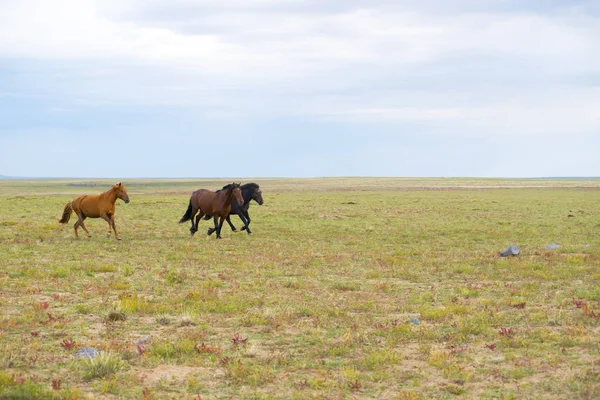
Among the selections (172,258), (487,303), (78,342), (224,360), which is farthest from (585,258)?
(78,342)

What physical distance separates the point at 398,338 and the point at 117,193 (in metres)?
15.7

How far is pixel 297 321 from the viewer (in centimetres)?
1042

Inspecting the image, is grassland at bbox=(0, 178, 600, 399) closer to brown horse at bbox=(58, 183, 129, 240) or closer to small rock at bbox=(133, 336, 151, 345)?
small rock at bbox=(133, 336, 151, 345)

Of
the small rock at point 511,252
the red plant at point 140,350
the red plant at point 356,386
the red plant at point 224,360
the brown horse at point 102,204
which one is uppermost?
the brown horse at point 102,204

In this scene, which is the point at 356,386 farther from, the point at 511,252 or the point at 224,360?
the point at 511,252

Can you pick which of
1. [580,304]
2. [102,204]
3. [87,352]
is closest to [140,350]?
[87,352]

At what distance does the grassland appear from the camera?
7.38m

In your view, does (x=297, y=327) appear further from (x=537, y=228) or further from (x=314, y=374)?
(x=537, y=228)

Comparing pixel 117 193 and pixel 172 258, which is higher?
pixel 117 193

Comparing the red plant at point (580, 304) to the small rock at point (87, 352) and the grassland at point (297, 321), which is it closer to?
A: the grassland at point (297, 321)

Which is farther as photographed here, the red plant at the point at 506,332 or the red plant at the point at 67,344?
the red plant at the point at 506,332

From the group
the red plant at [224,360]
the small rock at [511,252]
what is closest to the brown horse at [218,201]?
the small rock at [511,252]

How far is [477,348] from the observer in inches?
350

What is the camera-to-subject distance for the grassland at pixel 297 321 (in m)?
7.38
